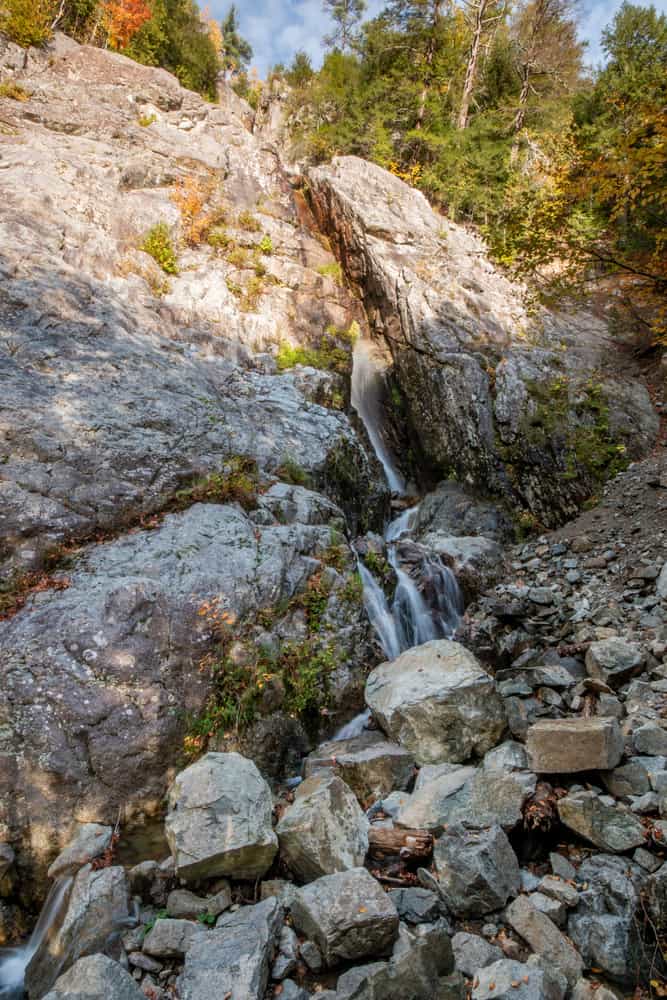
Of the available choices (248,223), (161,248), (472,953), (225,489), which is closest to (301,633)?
(225,489)

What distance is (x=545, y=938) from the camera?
10.3 feet

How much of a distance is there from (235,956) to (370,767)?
212cm

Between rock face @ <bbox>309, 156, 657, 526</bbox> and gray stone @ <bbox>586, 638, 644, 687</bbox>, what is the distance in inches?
227

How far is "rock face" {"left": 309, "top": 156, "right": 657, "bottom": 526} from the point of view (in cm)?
1188

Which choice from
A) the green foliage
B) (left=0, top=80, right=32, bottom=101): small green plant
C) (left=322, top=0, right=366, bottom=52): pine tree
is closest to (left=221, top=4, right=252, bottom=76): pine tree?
(left=322, top=0, right=366, bottom=52): pine tree

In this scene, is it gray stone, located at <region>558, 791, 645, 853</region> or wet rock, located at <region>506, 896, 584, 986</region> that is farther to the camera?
gray stone, located at <region>558, 791, 645, 853</region>

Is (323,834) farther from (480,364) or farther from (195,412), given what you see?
(480,364)

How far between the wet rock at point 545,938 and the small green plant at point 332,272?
1636 centimetres

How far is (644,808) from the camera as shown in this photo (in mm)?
3828

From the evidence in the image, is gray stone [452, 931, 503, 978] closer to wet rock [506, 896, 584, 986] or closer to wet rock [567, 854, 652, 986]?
wet rock [506, 896, 584, 986]

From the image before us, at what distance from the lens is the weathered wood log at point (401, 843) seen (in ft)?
12.8

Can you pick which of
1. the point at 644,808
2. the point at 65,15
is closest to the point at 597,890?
the point at 644,808

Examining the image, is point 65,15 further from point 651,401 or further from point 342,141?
point 651,401

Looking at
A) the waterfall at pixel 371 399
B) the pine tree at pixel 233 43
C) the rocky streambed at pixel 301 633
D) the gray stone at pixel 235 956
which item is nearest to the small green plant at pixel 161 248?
the rocky streambed at pixel 301 633
